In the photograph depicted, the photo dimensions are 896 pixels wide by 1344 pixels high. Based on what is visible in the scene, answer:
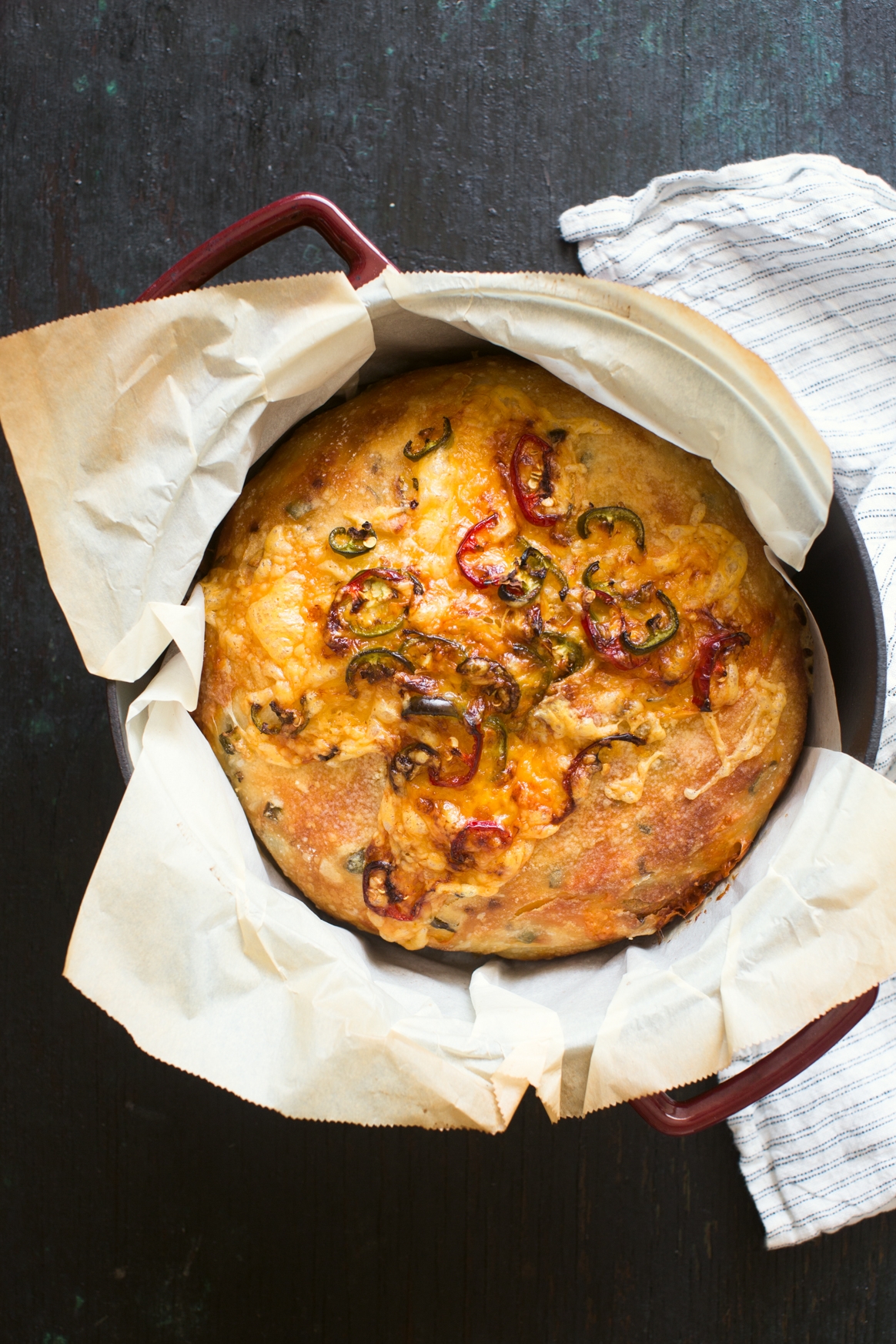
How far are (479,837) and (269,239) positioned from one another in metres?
1.11

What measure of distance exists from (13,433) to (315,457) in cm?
54

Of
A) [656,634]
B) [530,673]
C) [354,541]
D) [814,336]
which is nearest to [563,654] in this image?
[530,673]

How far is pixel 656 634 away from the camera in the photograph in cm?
179

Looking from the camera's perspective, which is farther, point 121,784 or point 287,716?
point 121,784

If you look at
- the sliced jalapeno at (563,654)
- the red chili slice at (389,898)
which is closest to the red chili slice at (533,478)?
the sliced jalapeno at (563,654)

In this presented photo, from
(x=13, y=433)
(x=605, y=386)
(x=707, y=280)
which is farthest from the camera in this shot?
(x=707, y=280)

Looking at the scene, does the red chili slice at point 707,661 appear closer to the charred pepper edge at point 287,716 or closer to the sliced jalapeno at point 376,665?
the sliced jalapeno at point 376,665

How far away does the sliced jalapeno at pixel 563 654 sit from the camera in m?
1.78

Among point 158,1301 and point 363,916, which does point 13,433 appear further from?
point 158,1301

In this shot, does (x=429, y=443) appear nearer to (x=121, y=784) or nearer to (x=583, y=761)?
(x=583, y=761)

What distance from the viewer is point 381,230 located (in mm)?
2348

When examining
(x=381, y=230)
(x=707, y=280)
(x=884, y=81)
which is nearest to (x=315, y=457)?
(x=381, y=230)

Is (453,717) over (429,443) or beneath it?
beneath

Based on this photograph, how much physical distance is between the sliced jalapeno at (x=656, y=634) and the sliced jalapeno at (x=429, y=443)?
19.0 inches
